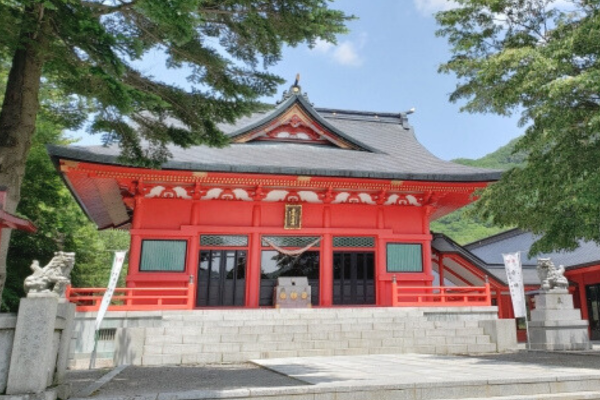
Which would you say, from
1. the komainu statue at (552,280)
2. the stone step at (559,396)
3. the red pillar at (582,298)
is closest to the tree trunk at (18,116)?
the stone step at (559,396)

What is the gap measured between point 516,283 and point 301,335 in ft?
19.8

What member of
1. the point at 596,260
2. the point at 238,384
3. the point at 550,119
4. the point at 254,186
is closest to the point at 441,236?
the point at 596,260

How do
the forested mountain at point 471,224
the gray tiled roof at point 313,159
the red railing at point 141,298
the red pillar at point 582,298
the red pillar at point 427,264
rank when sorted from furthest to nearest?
the forested mountain at point 471,224, the red pillar at point 582,298, the red pillar at point 427,264, the gray tiled roof at point 313,159, the red railing at point 141,298

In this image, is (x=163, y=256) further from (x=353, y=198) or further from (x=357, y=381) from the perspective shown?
(x=357, y=381)

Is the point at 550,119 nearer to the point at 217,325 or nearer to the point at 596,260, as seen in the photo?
the point at 217,325

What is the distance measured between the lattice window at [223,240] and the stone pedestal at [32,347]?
29.2 feet

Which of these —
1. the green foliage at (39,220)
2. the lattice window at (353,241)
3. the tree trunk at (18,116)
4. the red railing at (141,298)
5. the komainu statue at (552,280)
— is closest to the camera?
the tree trunk at (18,116)

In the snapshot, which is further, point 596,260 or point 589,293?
point 589,293

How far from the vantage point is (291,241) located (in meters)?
13.8

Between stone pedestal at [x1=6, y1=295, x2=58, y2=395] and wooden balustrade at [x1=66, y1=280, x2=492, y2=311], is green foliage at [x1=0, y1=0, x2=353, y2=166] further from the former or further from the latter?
wooden balustrade at [x1=66, y1=280, x2=492, y2=311]

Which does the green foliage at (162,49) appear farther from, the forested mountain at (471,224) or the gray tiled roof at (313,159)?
the forested mountain at (471,224)

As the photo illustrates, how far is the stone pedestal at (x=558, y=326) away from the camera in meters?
10.8

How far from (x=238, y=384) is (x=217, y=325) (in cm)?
457

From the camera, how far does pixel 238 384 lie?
5.93 meters
